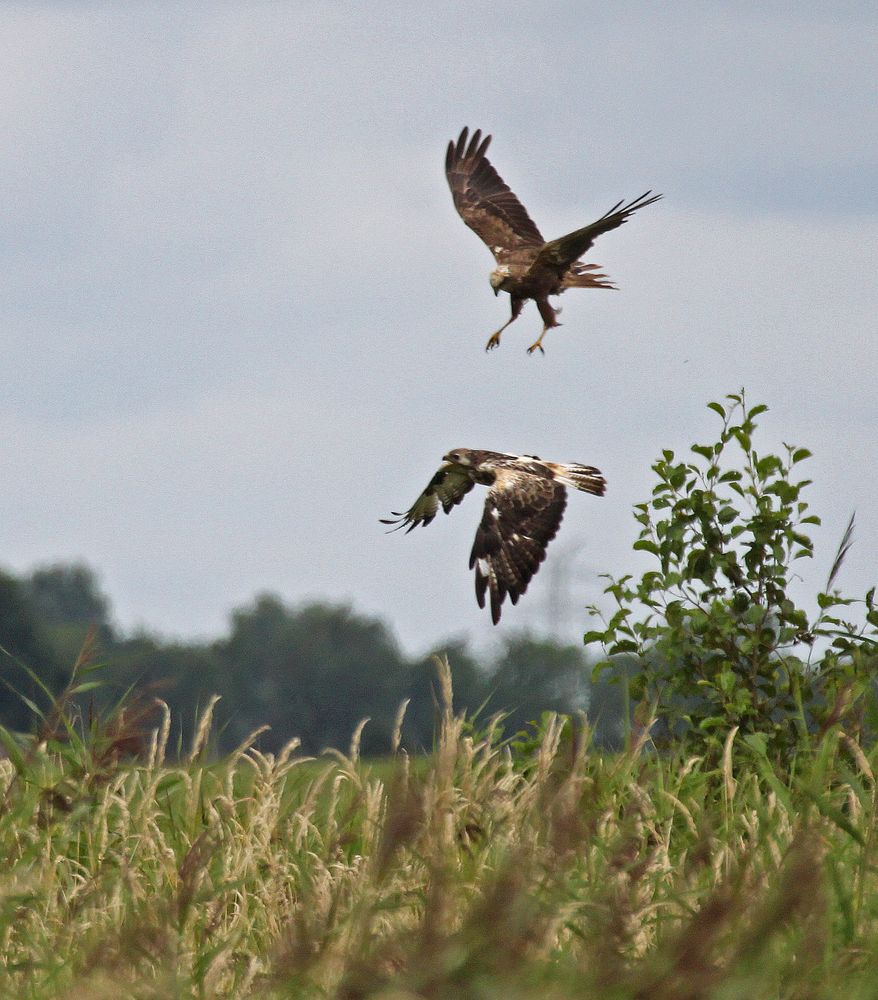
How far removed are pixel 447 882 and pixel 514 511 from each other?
612 cm

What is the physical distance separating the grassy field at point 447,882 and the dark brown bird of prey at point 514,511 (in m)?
1.16

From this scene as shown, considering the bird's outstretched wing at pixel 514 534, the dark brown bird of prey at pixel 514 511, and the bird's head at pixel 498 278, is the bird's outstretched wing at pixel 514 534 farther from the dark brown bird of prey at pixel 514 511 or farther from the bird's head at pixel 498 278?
the bird's head at pixel 498 278

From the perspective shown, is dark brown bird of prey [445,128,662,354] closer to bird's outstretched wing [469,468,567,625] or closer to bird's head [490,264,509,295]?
bird's head [490,264,509,295]

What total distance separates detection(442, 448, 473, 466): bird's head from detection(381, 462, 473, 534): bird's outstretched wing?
0.28 feet

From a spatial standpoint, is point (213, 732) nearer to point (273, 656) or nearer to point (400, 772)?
point (400, 772)

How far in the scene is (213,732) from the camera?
6.71m

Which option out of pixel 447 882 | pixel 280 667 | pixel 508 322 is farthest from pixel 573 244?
pixel 280 667

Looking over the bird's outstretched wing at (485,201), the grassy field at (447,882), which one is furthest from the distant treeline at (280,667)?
the grassy field at (447,882)

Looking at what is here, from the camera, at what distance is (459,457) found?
9477mm

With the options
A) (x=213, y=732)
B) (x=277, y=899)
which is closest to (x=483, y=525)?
(x=213, y=732)

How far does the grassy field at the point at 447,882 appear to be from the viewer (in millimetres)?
2721

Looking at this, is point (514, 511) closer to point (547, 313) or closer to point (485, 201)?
point (547, 313)

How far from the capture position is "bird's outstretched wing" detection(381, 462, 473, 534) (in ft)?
31.8

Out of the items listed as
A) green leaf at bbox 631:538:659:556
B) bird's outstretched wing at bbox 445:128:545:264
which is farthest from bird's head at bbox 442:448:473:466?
bird's outstretched wing at bbox 445:128:545:264
